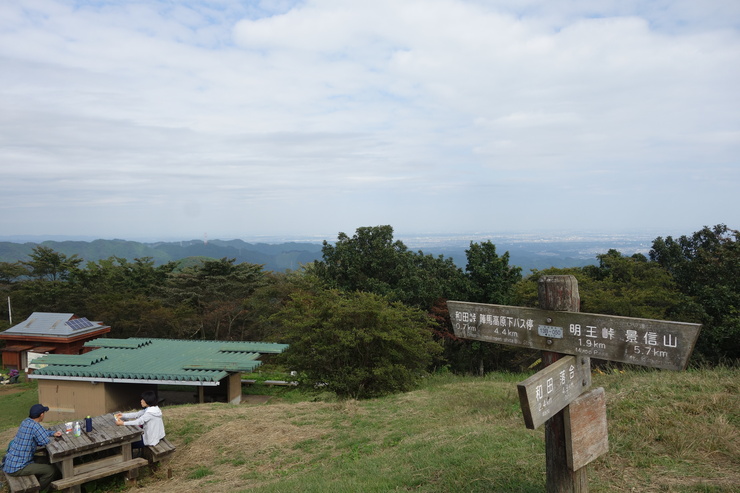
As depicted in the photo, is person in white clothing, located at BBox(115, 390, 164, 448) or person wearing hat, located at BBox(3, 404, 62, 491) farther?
person in white clothing, located at BBox(115, 390, 164, 448)

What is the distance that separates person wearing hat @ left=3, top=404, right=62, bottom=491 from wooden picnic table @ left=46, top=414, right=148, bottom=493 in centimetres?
12

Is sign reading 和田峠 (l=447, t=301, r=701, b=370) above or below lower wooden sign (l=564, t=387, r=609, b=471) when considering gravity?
above

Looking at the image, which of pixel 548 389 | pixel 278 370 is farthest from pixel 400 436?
pixel 278 370

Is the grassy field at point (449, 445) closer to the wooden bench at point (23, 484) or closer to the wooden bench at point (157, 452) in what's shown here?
the wooden bench at point (157, 452)

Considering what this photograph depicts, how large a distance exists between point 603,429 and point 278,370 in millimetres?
18389

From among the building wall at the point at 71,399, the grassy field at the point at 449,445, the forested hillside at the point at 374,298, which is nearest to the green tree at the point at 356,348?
the forested hillside at the point at 374,298

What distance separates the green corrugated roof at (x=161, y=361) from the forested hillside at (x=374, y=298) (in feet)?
5.68

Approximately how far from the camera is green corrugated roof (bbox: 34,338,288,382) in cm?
1351

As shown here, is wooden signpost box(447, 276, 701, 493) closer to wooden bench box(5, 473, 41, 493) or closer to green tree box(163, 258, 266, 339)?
wooden bench box(5, 473, 41, 493)

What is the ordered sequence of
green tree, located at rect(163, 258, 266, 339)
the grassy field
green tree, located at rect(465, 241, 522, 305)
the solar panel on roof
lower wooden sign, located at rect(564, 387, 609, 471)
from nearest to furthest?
lower wooden sign, located at rect(564, 387, 609, 471), the grassy field, green tree, located at rect(465, 241, 522, 305), the solar panel on roof, green tree, located at rect(163, 258, 266, 339)

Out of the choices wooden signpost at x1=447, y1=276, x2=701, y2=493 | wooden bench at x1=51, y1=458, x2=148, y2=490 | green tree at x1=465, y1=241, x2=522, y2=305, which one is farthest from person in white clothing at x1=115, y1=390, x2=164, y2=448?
green tree at x1=465, y1=241, x2=522, y2=305

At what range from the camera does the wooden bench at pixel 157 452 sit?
680cm

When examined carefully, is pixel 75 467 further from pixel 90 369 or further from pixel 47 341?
pixel 47 341

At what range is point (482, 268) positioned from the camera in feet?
63.8
